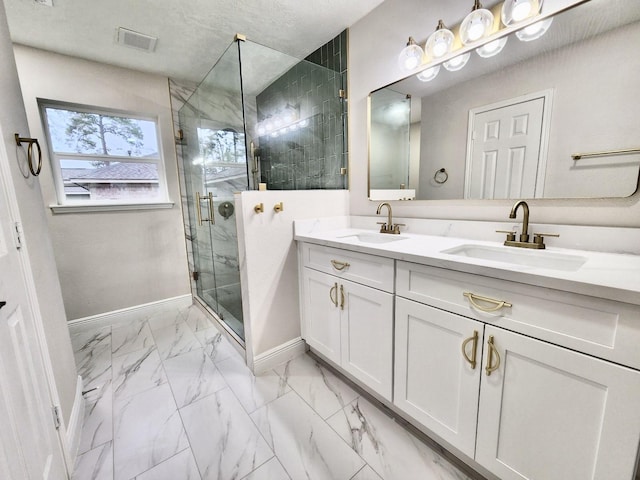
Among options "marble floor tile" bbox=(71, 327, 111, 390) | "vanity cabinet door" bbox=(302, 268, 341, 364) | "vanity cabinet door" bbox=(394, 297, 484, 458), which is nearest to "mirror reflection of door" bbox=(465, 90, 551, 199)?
"vanity cabinet door" bbox=(394, 297, 484, 458)

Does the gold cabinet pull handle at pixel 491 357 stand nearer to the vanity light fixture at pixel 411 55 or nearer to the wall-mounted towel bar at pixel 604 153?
the wall-mounted towel bar at pixel 604 153

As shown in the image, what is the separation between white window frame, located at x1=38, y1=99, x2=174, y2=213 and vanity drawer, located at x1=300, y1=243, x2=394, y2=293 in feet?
6.40

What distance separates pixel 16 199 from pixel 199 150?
1621mm

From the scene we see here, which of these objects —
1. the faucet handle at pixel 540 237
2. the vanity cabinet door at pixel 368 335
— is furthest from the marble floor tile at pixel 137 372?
the faucet handle at pixel 540 237

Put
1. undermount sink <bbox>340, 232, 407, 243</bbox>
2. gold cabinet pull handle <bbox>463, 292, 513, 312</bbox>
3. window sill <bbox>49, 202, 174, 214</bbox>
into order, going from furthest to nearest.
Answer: window sill <bbox>49, 202, 174, 214</bbox> → undermount sink <bbox>340, 232, 407, 243</bbox> → gold cabinet pull handle <bbox>463, 292, 513, 312</bbox>

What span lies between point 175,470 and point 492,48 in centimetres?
248

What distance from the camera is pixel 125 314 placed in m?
2.63

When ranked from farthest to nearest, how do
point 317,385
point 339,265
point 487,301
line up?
point 317,385 < point 339,265 < point 487,301

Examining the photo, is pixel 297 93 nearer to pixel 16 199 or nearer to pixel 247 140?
pixel 247 140

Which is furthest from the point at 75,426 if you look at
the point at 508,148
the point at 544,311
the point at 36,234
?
the point at 508,148

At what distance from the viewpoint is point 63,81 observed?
222cm

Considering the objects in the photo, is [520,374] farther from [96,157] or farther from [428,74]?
[96,157]

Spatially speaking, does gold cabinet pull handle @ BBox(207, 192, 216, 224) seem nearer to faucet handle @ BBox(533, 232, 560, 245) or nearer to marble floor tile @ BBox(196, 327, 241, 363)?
marble floor tile @ BBox(196, 327, 241, 363)

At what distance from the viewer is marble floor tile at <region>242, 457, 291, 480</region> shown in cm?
110
